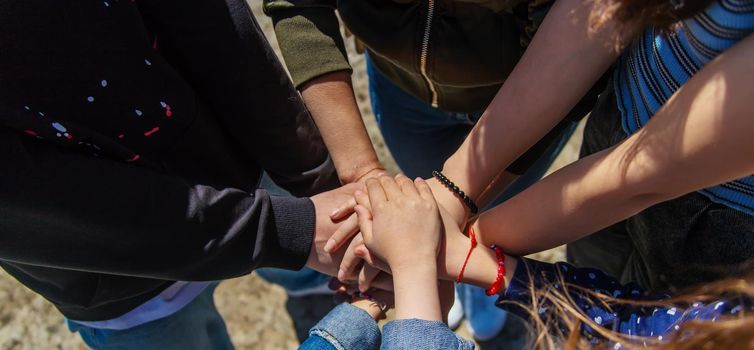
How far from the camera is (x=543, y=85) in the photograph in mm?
799

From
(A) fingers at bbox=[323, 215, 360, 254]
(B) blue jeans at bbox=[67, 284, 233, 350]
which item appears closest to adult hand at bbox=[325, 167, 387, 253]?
(A) fingers at bbox=[323, 215, 360, 254]

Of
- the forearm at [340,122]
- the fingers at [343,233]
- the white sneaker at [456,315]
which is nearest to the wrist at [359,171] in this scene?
the forearm at [340,122]

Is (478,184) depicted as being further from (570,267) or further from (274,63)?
(274,63)

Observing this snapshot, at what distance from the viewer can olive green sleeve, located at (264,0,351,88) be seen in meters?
0.99

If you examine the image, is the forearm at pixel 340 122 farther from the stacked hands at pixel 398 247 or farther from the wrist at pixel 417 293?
the wrist at pixel 417 293

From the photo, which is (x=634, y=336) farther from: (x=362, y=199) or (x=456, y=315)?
(x=456, y=315)

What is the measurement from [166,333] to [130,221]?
367 mm

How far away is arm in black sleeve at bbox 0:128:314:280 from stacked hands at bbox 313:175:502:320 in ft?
0.23

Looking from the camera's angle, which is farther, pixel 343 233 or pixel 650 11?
pixel 343 233

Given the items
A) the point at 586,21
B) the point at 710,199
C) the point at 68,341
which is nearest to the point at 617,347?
the point at 710,199

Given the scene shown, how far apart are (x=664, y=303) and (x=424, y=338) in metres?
0.31

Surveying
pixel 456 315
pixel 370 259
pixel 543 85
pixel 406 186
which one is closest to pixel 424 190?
pixel 406 186

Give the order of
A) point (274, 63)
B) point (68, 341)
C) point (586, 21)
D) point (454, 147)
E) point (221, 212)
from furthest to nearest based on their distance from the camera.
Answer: point (68, 341)
point (454, 147)
point (274, 63)
point (221, 212)
point (586, 21)

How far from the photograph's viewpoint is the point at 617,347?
2.51 feet
